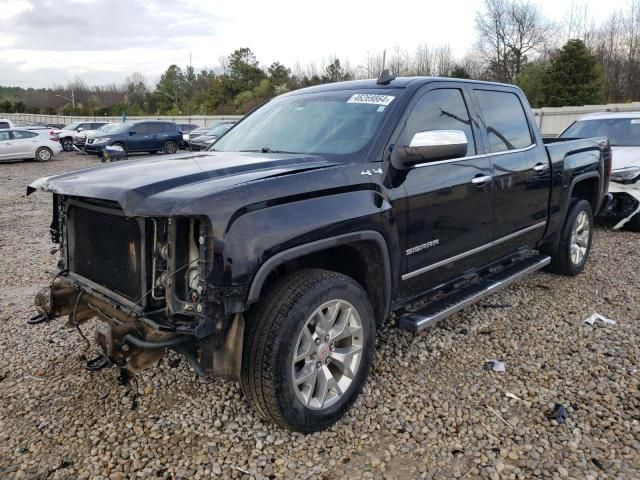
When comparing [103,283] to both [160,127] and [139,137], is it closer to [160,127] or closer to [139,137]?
[139,137]

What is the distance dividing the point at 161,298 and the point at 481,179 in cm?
247

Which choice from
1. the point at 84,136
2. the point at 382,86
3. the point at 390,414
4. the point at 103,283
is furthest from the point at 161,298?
the point at 84,136

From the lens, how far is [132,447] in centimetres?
272

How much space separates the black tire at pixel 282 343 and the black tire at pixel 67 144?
28285 mm

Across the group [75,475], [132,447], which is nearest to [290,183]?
[132,447]

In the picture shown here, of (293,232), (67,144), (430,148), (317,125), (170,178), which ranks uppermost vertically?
(67,144)

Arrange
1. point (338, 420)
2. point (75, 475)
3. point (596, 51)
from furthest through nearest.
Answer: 1. point (596, 51)
2. point (338, 420)
3. point (75, 475)

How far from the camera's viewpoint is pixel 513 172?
4.16 metres

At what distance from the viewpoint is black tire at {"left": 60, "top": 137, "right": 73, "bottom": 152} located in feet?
88.6

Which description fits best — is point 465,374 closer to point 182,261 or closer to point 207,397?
point 207,397

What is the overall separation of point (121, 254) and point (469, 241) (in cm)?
243

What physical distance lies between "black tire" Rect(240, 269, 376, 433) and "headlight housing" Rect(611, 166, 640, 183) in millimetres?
6325

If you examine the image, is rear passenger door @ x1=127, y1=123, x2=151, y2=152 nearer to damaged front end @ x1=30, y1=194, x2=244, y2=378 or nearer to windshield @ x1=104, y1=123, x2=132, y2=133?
windshield @ x1=104, y1=123, x2=132, y2=133

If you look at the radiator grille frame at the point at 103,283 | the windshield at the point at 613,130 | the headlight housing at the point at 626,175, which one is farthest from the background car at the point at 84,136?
the radiator grille frame at the point at 103,283
